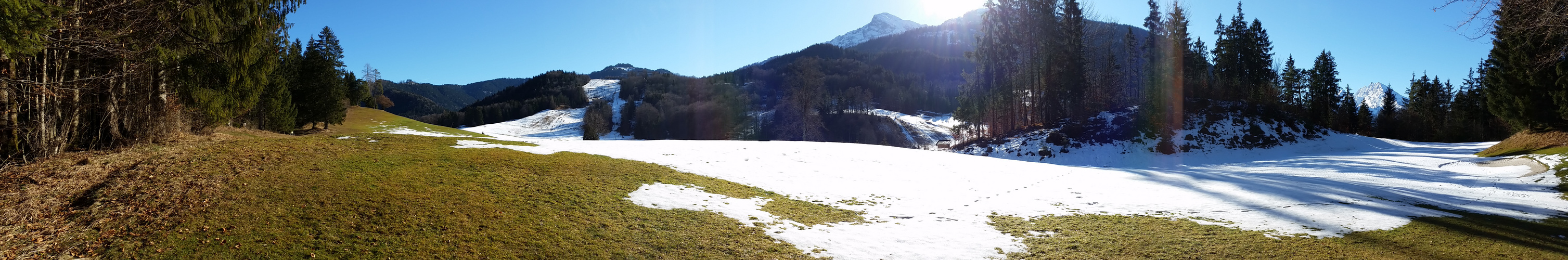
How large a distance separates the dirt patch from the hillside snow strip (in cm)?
29

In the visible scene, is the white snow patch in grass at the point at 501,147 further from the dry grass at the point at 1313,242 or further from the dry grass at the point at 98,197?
the dry grass at the point at 1313,242

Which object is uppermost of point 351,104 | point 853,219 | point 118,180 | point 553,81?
point 553,81

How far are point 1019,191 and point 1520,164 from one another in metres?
16.1

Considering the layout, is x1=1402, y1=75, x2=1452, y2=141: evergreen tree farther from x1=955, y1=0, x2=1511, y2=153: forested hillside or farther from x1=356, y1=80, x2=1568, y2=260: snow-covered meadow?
x1=356, y1=80, x2=1568, y2=260: snow-covered meadow

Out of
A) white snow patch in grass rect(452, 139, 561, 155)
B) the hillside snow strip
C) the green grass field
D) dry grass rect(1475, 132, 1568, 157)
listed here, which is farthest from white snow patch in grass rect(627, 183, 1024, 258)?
dry grass rect(1475, 132, 1568, 157)

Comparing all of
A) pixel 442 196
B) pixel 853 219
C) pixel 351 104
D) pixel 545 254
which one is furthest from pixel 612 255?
pixel 351 104

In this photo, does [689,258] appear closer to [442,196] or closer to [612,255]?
[612,255]

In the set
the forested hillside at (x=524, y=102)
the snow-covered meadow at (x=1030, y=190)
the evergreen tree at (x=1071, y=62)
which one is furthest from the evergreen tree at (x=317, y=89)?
the forested hillside at (x=524, y=102)

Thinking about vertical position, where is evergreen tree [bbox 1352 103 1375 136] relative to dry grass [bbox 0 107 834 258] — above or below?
above

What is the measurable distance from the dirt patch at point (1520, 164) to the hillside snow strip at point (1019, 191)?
0.29 metres

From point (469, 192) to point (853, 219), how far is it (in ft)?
20.9

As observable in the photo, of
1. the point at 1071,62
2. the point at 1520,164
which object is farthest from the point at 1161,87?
the point at 1520,164

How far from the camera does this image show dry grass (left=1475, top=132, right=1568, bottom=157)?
63.5 ft

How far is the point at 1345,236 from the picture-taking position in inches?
297
